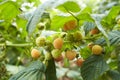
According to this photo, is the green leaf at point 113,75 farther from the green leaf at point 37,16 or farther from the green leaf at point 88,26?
the green leaf at point 37,16

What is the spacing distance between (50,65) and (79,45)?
0.12m

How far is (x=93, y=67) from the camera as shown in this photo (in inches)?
41.3

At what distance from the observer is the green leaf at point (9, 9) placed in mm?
1087

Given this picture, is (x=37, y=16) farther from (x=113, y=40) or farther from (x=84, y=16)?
(x=113, y=40)

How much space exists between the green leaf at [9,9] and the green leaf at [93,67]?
304 mm

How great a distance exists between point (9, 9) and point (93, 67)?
0.35 m

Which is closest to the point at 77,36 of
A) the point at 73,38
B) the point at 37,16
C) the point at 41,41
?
the point at 73,38

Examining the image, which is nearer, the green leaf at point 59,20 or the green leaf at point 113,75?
the green leaf at point 59,20

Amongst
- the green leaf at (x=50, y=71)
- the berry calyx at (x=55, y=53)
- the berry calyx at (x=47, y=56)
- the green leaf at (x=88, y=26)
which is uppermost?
the green leaf at (x=88, y=26)

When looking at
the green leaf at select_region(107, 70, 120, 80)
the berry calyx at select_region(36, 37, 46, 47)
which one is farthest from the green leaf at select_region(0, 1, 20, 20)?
the green leaf at select_region(107, 70, 120, 80)

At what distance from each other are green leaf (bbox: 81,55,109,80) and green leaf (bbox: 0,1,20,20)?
304 mm

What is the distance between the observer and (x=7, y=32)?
5.24ft

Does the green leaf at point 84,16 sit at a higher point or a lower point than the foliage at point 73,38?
higher

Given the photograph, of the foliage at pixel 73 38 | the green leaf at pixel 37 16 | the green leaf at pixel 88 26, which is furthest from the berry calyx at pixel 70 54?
the green leaf at pixel 37 16
